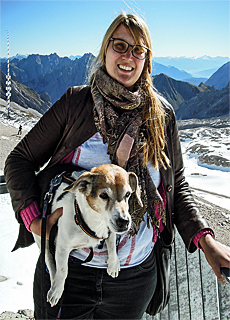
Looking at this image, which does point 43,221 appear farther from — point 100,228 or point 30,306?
point 30,306

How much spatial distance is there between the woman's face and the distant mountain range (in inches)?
9.9

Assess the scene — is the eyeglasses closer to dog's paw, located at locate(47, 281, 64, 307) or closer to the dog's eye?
the dog's eye

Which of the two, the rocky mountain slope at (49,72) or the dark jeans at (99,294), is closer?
the dark jeans at (99,294)

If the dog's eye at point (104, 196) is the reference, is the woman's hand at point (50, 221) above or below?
below

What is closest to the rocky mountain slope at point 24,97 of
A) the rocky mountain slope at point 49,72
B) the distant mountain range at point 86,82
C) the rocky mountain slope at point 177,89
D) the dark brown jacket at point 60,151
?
the distant mountain range at point 86,82

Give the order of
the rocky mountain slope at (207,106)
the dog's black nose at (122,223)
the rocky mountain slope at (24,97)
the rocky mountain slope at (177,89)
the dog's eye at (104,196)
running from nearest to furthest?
the dog's black nose at (122,223), the dog's eye at (104,196), the rocky mountain slope at (207,106), the rocky mountain slope at (177,89), the rocky mountain slope at (24,97)

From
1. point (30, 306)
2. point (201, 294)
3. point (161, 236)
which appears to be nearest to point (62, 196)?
point (161, 236)

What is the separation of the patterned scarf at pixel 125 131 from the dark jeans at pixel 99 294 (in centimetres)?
28

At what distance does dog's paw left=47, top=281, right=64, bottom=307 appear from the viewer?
151 centimetres

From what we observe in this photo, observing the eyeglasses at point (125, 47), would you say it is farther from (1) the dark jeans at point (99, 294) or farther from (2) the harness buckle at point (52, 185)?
(1) the dark jeans at point (99, 294)

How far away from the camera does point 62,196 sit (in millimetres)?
1652

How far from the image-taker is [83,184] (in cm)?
146

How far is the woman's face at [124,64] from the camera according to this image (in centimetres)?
159

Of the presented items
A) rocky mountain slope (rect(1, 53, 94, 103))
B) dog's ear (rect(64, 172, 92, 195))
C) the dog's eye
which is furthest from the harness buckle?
rocky mountain slope (rect(1, 53, 94, 103))
